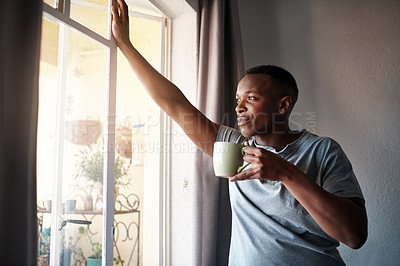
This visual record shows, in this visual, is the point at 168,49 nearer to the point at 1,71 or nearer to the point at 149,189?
the point at 149,189

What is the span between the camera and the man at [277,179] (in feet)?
2.85

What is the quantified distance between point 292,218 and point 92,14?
1034 millimetres

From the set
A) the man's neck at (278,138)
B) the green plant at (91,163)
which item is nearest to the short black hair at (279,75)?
the man's neck at (278,138)

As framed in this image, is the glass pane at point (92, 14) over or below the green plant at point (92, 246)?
over

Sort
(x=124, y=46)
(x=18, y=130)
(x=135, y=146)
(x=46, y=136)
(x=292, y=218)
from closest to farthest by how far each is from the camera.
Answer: (x=18, y=130) → (x=292, y=218) → (x=46, y=136) → (x=124, y=46) → (x=135, y=146)

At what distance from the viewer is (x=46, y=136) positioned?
1151 mm

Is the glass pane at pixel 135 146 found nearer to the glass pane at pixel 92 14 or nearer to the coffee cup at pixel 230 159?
the glass pane at pixel 92 14

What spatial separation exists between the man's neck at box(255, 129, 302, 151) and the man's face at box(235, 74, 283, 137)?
29 millimetres

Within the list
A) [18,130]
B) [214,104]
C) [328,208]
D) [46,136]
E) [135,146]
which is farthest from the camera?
[135,146]

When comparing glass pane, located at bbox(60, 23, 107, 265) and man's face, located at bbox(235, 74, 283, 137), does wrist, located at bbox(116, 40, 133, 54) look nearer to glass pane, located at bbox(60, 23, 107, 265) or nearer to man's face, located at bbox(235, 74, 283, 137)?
glass pane, located at bbox(60, 23, 107, 265)

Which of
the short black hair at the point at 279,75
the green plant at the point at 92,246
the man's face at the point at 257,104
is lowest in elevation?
the green plant at the point at 92,246

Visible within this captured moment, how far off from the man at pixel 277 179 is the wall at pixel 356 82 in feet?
2.33

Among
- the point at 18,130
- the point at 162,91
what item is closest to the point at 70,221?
the point at 162,91

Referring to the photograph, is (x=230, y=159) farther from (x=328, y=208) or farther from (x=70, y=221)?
(x=70, y=221)
